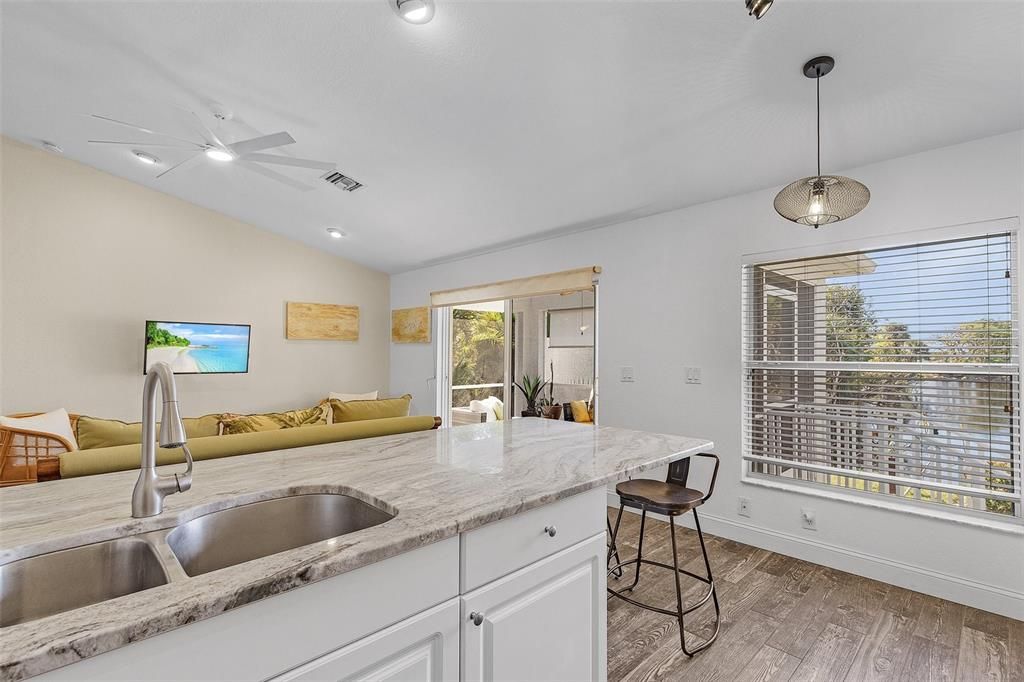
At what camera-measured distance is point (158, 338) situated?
15.2 feet

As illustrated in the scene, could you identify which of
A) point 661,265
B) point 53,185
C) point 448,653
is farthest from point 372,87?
point 53,185

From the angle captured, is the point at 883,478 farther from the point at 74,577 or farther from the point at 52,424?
the point at 52,424

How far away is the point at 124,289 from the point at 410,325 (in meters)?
2.90

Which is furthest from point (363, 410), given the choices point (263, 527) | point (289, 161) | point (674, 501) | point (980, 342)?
point (980, 342)

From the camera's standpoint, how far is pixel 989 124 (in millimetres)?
2262

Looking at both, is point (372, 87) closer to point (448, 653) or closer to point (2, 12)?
point (2, 12)

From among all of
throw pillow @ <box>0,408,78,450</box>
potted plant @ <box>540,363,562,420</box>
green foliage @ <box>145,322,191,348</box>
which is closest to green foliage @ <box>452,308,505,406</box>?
potted plant @ <box>540,363,562,420</box>

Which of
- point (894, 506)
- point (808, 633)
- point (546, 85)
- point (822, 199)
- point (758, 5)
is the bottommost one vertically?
point (808, 633)

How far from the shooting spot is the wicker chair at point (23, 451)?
7.66ft

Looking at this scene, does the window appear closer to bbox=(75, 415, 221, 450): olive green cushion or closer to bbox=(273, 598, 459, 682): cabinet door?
bbox=(273, 598, 459, 682): cabinet door

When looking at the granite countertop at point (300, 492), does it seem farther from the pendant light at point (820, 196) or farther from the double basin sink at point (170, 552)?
the pendant light at point (820, 196)

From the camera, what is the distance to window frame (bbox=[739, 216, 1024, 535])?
229cm

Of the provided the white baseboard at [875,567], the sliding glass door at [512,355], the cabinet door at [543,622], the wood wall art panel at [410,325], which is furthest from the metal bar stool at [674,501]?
the wood wall art panel at [410,325]

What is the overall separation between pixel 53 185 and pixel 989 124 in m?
6.68
